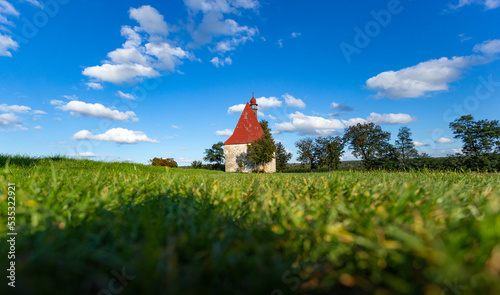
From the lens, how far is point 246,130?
51.7 metres

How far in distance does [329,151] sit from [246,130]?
60.0 feet

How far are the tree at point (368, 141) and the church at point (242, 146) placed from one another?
16.6 metres

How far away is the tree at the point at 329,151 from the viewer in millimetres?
47125

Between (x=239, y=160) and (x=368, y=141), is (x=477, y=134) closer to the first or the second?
(x=368, y=141)

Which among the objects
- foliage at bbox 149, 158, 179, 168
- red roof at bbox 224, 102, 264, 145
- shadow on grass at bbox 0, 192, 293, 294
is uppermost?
red roof at bbox 224, 102, 264, 145

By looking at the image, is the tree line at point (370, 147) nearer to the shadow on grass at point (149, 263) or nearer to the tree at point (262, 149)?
the tree at point (262, 149)

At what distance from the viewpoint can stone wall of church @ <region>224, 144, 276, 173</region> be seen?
48.8m

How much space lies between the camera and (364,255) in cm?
118

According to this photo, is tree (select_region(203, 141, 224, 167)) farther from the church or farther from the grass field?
the grass field

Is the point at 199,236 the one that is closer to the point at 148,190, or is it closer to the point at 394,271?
the point at 394,271

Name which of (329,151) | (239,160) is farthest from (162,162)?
→ (329,151)

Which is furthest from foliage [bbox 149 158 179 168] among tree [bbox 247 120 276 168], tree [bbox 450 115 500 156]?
tree [bbox 450 115 500 156]

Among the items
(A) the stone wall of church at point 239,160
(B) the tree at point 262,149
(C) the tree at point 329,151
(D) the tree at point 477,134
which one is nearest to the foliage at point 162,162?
(A) the stone wall of church at point 239,160

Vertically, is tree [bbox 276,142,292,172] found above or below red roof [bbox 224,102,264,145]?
below
